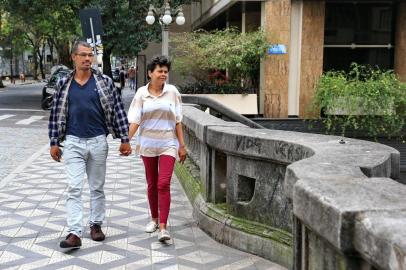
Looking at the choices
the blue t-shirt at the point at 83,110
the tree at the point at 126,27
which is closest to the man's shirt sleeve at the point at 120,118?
the blue t-shirt at the point at 83,110

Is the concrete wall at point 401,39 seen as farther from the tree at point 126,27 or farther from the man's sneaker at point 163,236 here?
the man's sneaker at point 163,236

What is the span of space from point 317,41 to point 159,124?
41.9ft

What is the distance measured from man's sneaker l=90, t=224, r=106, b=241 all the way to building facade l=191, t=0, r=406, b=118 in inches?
490

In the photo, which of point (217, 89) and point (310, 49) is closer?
point (310, 49)

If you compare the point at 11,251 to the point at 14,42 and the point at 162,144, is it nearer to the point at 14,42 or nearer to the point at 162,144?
the point at 162,144

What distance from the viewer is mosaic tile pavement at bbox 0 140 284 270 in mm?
4707

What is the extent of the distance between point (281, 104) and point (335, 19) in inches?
130

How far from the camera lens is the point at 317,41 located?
1727cm

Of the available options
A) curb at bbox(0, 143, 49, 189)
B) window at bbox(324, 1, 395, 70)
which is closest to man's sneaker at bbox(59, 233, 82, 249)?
curb at bbox(0, 143, 49, 189)

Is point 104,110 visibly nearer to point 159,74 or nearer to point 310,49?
point 159,74

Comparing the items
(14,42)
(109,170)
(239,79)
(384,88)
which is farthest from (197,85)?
(14,42)

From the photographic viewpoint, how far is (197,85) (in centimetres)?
1800

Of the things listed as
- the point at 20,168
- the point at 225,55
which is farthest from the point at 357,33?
the point at 20,168

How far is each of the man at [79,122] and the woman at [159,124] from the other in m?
0.26
